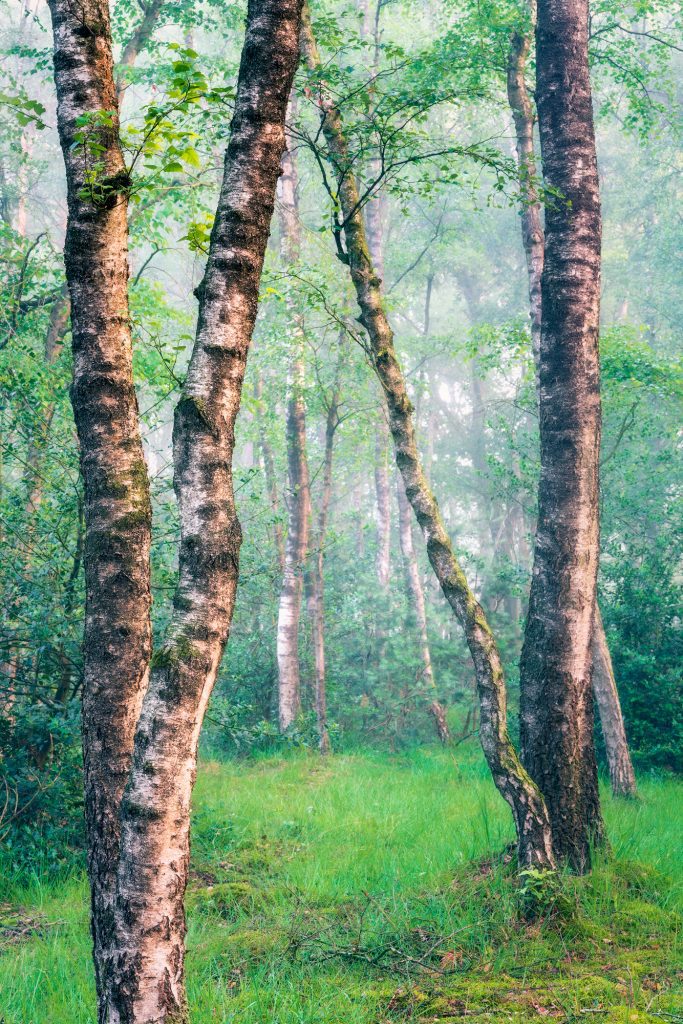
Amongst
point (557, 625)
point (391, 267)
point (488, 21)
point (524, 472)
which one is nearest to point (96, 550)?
point (557, 625)

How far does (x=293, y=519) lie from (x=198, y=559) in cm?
1127

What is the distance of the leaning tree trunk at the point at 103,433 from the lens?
11.5 feet

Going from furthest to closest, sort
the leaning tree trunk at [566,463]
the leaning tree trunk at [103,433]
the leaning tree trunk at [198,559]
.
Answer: the leaning tree trunk at [566,463], the leaning tree trunk at [103,433], the leaning tree trunk at [198,559]

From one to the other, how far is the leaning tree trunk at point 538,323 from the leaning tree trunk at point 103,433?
21.4 ft

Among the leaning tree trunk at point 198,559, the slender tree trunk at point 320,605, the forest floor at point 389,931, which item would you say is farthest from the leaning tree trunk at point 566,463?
the slender tree trunk at point 320,605

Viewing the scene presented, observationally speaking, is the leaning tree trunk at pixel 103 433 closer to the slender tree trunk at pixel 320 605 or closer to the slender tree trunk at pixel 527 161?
the slender tree trunk at pixel 527 161

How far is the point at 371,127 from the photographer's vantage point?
6887 mm

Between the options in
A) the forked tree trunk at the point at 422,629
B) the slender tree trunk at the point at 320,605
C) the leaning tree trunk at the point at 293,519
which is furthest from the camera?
the forked tree trunk at the point at 422,629

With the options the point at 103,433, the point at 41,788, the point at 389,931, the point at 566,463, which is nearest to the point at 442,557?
the point at 566,463

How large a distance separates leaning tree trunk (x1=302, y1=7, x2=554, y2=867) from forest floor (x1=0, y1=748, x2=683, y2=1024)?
55 cm

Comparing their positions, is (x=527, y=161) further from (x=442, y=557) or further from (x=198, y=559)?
(x=198, y=559)

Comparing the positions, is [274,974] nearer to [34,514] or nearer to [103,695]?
[103,695]

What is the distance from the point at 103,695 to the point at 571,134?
20.0 ft

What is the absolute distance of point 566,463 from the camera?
6.49 meters
